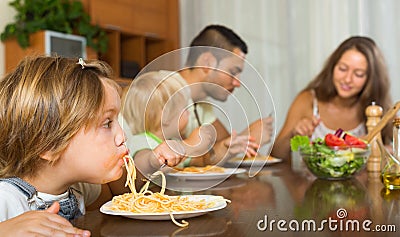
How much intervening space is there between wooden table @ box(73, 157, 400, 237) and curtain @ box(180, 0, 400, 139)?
240 cm

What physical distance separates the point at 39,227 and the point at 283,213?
1.32ft

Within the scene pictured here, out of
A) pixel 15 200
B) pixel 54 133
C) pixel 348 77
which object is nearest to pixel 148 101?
pixel 54 133

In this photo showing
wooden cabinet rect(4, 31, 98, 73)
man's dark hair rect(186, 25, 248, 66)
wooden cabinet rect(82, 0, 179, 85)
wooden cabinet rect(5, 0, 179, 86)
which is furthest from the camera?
wooden cabinet rect(82, 0, 179, 85)

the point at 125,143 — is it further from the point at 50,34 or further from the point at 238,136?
the point at 50,34

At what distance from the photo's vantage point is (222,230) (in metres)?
0.79

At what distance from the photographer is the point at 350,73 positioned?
8.18 feet

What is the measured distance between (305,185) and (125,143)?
1.65 ft

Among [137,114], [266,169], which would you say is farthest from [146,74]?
[266,169]

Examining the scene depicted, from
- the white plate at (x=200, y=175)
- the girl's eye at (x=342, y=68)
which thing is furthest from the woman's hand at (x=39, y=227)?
the girl's eye at (x=342, y=68)

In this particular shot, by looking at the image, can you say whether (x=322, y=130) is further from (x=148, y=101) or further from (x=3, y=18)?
(x=3, y=18)

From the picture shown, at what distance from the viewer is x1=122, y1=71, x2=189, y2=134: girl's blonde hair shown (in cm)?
115

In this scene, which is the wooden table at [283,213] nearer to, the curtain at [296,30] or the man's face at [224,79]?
the man's face at [224,79]

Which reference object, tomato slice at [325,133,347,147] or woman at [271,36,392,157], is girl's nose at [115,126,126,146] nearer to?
tomato slice at [325,133,347,147]

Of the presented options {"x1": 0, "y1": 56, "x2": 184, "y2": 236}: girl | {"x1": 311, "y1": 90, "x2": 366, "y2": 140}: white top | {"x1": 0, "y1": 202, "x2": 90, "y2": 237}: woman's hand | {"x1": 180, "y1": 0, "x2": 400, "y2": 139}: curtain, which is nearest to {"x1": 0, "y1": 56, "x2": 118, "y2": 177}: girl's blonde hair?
{"x1": 0, "y1": 56, "x2": 184, "y2": 236}: girl
